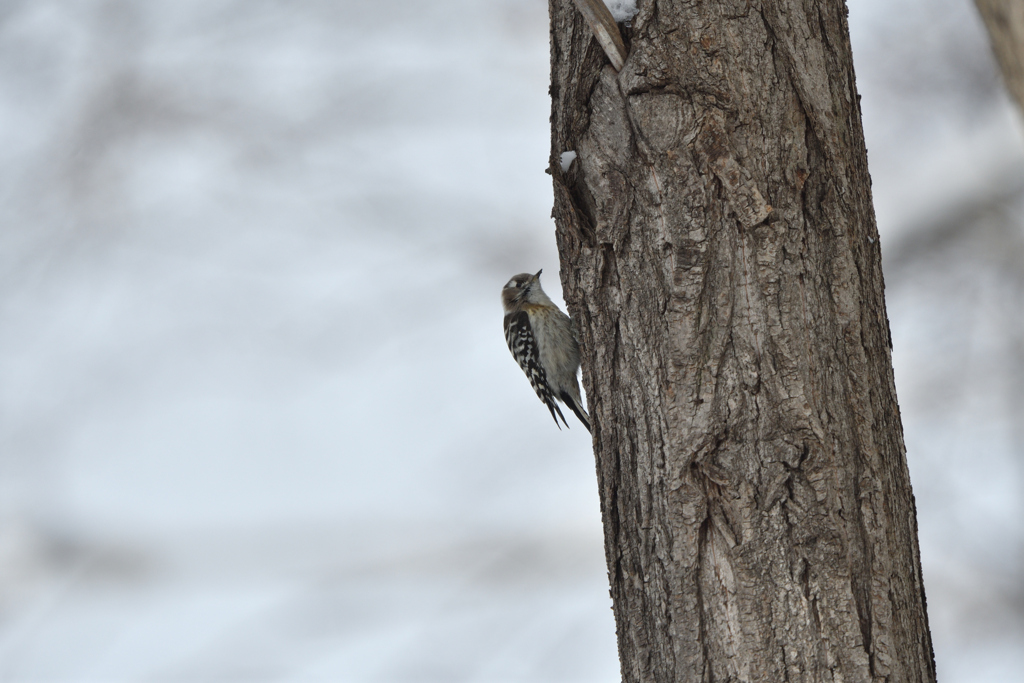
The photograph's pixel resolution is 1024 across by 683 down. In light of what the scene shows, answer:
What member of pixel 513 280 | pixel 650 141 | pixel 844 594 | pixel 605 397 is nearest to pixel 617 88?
pixel 650 141

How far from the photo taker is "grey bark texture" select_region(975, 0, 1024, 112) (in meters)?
0.90

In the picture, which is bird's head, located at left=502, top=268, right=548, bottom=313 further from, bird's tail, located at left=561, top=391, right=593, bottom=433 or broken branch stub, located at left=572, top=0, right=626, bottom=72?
broken branch stub, located at left=572, top=0, right=626, bottom=72

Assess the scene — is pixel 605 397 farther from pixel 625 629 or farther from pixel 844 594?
pixel 844 594

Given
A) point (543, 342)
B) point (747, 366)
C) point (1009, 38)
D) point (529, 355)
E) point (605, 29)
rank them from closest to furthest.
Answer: point (1009, 38), point (747, 366), point (605, 29), point (543, 342), point (529, 355)

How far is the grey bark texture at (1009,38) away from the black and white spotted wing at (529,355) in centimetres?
393

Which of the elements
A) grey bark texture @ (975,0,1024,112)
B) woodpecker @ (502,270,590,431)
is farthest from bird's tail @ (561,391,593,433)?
grey bark texture @ (975,0,1024,112)

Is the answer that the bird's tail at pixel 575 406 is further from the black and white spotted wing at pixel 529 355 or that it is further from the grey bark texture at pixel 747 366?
the grey bark texture at pixel 747 366

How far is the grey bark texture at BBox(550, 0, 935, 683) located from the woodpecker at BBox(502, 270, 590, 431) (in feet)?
8.14

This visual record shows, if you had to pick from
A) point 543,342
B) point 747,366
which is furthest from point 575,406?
point 747,366

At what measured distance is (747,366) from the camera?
1785mm

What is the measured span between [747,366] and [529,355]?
127 inches

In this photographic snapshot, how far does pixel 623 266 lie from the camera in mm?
1991

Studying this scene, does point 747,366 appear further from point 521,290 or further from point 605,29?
point 521,290

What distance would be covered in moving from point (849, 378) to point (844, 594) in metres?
0.49
